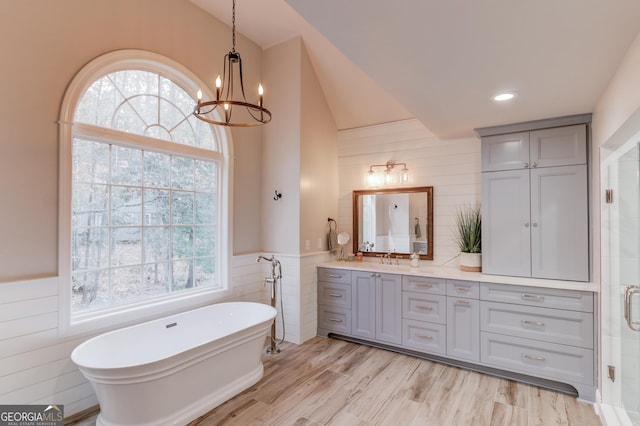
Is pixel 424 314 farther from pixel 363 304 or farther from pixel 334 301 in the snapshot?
pixel 334 301

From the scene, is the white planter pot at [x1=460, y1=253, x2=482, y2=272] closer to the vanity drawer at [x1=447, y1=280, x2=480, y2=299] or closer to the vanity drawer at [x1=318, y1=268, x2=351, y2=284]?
the vanity drawer at [x1=447, y1=280, x2=480, y2=299]

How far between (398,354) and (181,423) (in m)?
2.29

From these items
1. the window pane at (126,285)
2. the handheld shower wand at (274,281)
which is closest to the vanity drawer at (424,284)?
the handheld shower wand at (274,281)

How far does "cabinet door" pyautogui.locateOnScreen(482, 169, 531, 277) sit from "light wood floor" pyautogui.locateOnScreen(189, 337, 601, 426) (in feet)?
3.61

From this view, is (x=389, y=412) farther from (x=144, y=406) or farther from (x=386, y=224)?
(x=386, y=224)

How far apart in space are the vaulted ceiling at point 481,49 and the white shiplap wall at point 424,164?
66cm

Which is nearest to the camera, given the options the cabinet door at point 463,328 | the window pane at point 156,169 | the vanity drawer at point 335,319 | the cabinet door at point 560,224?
the cabinet door at point 560,224

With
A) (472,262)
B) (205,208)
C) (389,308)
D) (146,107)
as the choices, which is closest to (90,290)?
(205,208)

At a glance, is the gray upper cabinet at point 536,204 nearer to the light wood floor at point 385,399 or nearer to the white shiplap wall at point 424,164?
the white shiplap wall at point 424,164

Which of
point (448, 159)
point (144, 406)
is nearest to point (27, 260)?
point (144, 406)

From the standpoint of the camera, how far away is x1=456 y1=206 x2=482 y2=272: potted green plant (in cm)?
357

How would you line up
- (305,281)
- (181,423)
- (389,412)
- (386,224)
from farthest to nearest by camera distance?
(386,224) → (305,281) → (389,412) → (181,423)

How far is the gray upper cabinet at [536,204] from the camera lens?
2.98 metres

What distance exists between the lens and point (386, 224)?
434cm
